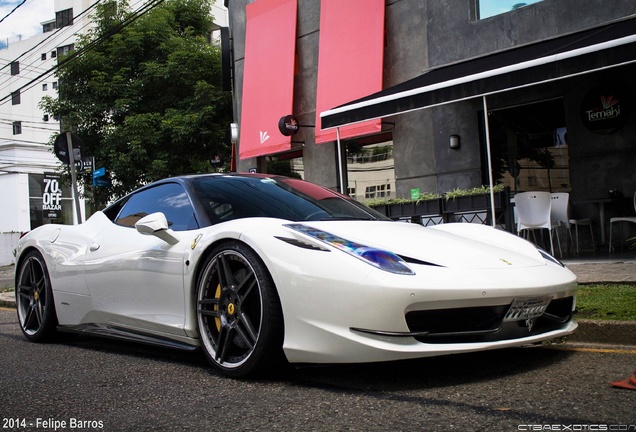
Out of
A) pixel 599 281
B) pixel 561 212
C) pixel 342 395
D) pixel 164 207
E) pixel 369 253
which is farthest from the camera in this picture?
pixel 561 212

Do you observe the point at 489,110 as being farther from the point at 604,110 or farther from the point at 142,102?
the point at 142,102

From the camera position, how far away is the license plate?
333 cm

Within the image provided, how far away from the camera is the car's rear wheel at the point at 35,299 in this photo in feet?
17.6

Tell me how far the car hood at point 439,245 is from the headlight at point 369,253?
75mm

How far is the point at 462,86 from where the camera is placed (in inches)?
350

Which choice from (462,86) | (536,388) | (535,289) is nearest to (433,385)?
(536,388)

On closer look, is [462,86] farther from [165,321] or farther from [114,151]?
[114,151]

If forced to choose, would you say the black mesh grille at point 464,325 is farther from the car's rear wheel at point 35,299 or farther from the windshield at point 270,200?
the car's rear wheel at point 35,299

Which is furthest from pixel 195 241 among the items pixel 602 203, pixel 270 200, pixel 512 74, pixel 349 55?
pixel 349 55

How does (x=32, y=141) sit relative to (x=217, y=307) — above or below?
above

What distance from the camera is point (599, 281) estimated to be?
631 centimetres

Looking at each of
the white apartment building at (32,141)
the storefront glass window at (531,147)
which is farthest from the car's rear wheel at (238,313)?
the white apartment building at (32,141)

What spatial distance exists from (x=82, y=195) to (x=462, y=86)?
59.8 ft

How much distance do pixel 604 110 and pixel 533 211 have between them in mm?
2160
